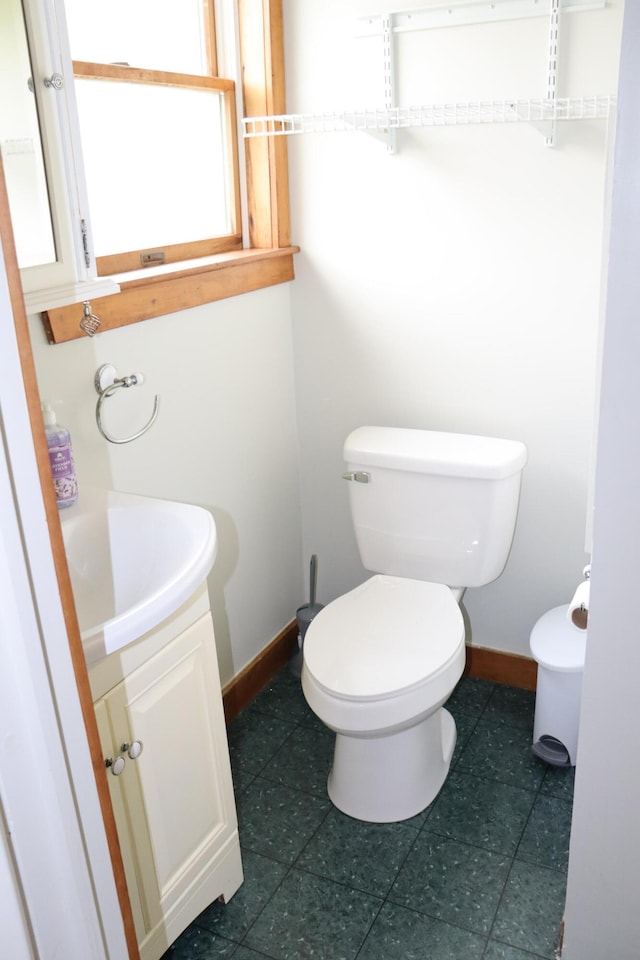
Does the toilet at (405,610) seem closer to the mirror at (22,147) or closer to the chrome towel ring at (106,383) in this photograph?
the chrome towel ring at (106,383)

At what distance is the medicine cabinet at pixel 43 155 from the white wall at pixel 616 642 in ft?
2.87

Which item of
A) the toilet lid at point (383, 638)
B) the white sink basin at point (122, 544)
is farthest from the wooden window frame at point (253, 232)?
the toilet lid at point (383, 638)

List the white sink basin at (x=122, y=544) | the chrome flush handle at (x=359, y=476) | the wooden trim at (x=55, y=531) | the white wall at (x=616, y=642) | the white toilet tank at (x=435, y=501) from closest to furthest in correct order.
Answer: the wooden trim at (x=55, y=531), the white wall at (x=616, y=642), the white sink basin at (x=122, y=544), the white toilet tank at (x=435, y=501), the chrome flush handle at (x=359, y=476)

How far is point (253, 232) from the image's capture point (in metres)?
2.35

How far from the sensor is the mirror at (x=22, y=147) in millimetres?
1290

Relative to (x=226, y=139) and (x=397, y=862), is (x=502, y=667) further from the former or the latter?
(x=226, y=139)

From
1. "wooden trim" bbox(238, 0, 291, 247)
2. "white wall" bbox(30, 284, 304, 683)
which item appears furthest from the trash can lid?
"wooden trim" bbox(238, 0, 291, 247)

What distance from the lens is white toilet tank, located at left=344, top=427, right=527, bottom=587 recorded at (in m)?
2.08

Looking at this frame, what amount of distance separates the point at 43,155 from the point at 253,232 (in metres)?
1.01

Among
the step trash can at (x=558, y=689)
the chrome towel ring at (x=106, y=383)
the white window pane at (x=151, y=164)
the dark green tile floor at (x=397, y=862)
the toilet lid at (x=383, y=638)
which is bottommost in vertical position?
the dark green tile floor at (x=397, y=862)

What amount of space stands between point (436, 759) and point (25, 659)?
1550mm

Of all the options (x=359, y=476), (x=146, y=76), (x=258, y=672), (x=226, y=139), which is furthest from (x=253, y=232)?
(x=258, y=672)

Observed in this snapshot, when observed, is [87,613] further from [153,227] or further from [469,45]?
[469,45]

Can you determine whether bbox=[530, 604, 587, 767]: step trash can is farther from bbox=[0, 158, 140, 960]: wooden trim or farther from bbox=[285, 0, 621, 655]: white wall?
bbox=[0, 158, 140, 960]: wooden trim
